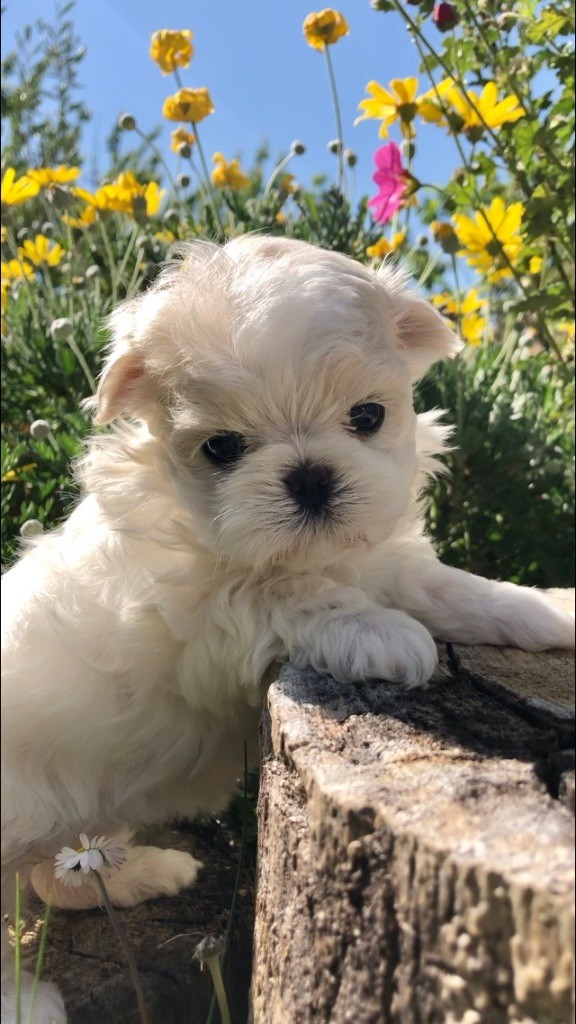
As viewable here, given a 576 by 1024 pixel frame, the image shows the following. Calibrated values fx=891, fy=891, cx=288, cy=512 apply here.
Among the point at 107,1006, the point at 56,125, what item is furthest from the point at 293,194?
the point at 107,1006

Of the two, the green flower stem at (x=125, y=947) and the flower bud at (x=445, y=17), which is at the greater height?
the flower bud at (x=445, y=17)

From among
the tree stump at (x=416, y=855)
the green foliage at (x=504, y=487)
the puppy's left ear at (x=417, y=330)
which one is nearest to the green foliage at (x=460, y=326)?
the green foliage at (x=504, y=487)

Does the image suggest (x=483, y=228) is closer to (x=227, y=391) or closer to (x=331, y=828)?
(x=227, y=391)

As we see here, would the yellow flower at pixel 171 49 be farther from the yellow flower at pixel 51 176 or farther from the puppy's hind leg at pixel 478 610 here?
the puppy's hind leg at pixel 478 610

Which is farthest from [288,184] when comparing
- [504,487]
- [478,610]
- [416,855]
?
[416,855]

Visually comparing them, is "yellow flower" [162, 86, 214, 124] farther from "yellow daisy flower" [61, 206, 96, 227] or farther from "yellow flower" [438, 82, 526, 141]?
"yellow flower" [438, 82, 526, 141]
